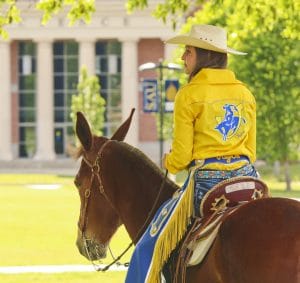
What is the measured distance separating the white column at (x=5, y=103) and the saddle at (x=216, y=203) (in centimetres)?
8802

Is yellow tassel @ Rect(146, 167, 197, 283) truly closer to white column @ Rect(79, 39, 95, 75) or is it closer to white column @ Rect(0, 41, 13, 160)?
white column @ Rect(79, 39, 95, 75)

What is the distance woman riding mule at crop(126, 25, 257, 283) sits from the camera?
19.9ft

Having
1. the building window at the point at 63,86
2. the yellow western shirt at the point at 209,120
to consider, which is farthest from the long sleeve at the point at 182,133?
the building window at the point at 63,86

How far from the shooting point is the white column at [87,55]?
92.2 metres

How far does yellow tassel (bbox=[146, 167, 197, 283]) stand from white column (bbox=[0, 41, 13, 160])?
87.9 m

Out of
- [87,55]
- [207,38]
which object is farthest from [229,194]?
[87,55]

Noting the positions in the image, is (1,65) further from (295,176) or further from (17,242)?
(17,242)

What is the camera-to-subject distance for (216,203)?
598 centimetres

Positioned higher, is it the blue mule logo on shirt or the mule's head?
the blue mule logo on shirt

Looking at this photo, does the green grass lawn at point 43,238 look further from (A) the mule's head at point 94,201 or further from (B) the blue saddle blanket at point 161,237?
(B) the blue saddle blanket at point 161,237

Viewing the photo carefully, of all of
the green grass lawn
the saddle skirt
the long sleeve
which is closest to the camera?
the saddle skirt

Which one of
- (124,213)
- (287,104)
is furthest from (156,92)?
(124,213)

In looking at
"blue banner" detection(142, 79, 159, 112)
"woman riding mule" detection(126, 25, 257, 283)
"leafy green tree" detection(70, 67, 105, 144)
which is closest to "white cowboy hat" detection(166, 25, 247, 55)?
"woman riding mule" detection(126, 25, 257, 283)

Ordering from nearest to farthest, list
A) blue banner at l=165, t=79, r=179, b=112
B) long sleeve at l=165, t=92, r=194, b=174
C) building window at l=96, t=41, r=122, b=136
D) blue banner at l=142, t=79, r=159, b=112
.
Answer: long sleeve at l=165, t=92, r=194, b=174 < blue banner at l=165, t=79, r=179, b=112 < blue banner at l=142, t=79, r=159, b=112 < building window at l=96, t=41, r=122, b=136
